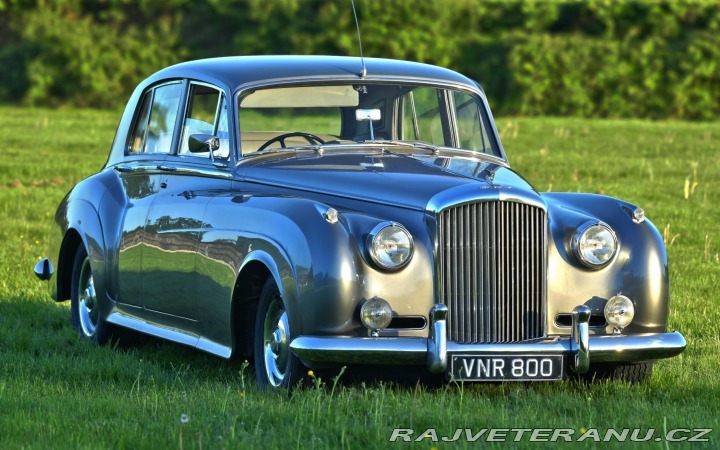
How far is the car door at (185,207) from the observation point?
7148 mm

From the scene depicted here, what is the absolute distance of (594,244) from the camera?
6.34 m

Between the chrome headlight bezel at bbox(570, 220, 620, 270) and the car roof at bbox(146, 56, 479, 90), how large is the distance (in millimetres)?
1790

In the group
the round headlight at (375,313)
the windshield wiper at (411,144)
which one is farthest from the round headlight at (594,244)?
the windshield wiper at (411,144)

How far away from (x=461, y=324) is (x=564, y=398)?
1.99 ft

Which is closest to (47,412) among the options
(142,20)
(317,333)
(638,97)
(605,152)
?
(317,333)

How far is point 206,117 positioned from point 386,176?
1601 mm

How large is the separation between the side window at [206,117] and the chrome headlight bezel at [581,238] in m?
2.07

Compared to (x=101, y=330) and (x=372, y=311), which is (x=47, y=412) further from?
(x=101, y=330)

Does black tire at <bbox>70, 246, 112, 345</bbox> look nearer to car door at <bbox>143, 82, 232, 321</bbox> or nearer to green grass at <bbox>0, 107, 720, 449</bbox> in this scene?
green grass at <bbox>0, 107, 720, 449</bbox>

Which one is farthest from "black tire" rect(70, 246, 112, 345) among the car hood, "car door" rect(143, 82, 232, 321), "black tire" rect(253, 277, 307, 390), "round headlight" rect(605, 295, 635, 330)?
"round headlight" rect(605, 295, 635, 330)

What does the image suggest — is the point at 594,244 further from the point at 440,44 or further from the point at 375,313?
the point at 440,44

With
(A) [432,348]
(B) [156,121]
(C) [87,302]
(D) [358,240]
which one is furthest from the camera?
(C) [87,302]

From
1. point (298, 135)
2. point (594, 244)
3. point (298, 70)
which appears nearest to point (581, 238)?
point (594, 244)

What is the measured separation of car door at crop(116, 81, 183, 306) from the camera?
783cm
